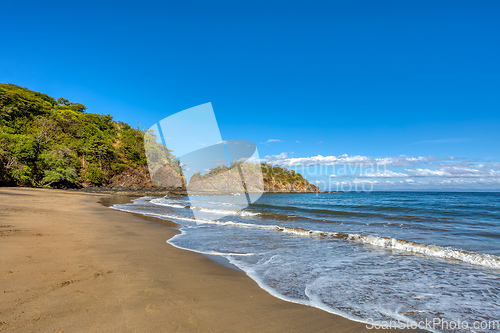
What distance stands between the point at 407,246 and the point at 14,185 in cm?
3635

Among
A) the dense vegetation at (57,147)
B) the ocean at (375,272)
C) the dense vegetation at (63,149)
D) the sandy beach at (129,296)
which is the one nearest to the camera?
the sandy beach at (129,296)

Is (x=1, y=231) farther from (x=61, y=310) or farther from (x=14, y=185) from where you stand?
(x=14, y=185)

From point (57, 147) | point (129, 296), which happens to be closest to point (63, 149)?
point (57, 147)

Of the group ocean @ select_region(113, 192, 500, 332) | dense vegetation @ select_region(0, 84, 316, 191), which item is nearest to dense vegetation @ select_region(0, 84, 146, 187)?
dense vegetation @ select_region(0, 84, 316, 191)

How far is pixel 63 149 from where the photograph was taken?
31.7 metres

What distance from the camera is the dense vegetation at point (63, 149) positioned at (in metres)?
25.9

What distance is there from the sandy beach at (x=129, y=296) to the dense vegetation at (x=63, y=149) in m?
29.2

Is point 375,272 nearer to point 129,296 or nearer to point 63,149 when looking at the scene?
point 129,296

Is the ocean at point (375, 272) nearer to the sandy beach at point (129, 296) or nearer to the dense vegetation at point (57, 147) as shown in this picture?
the sandy beach at point (129, 296)

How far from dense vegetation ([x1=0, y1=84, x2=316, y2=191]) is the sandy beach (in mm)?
29156

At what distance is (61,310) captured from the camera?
2379 millimetres

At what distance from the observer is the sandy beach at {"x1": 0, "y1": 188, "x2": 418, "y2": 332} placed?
2.28 m

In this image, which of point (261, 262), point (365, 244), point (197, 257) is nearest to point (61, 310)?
point (197, 257)

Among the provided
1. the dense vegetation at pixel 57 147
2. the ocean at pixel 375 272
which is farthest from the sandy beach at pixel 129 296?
the dense vegetation at pixel 57 147
